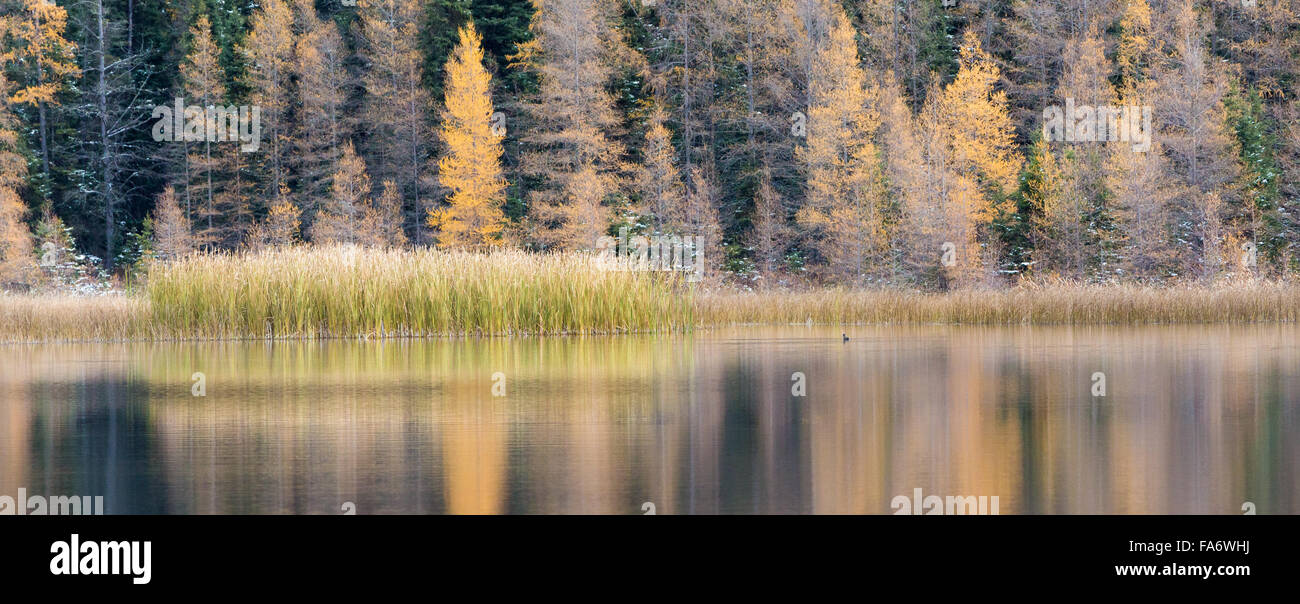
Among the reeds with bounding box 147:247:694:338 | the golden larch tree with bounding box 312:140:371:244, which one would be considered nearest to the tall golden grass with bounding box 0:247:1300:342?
the reeds with bounding box 147:247:694:338

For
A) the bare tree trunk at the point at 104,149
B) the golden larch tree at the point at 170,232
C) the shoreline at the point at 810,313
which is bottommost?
the shoreline at the point at 810,313

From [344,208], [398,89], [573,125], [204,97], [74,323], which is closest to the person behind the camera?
[74,323]

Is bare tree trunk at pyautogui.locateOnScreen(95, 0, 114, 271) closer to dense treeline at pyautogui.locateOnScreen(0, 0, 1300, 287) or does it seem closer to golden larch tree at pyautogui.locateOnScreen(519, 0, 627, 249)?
dense treeline at pyautogui.locateOnScreen(0, 0, 1300, 287)

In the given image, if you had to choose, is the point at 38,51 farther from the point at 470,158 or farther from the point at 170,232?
the point at 470,158

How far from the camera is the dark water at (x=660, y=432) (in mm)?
8750

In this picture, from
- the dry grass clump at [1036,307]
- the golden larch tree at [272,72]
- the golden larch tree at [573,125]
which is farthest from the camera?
the golden larch tree at [272,72]

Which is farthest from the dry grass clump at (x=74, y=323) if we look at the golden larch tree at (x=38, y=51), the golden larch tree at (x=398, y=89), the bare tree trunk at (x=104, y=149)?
the bare tree trunk at (x=104, y=149)

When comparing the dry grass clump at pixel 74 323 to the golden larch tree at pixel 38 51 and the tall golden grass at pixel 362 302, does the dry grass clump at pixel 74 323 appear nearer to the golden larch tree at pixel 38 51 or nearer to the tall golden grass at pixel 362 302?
the tall golden grass at pixel 362 302

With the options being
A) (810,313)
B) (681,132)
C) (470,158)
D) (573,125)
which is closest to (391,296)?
(810,313)

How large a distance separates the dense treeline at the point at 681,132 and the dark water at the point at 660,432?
95.4 ft

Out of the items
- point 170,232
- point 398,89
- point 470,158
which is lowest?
point 170,232

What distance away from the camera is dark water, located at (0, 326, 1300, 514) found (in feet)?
28.7

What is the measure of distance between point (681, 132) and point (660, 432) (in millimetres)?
47237

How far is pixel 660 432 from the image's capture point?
1171 cm
